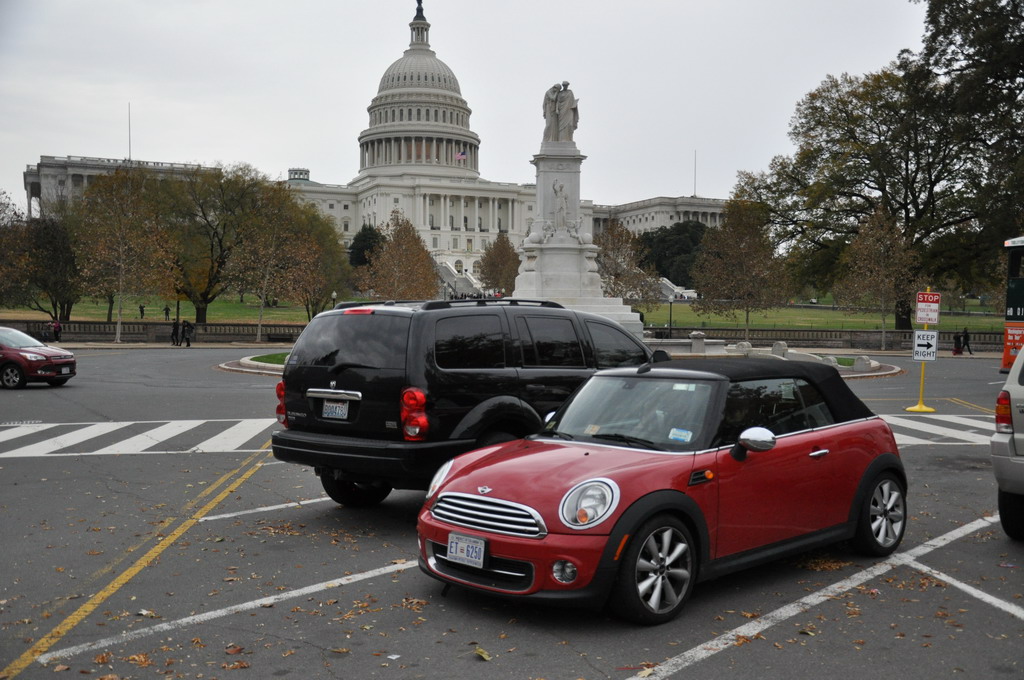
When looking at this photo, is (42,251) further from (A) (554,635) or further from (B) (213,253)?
(A) (554,635)

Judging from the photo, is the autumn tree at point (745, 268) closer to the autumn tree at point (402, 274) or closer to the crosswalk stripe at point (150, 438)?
the autumn tree at point (402, 274)

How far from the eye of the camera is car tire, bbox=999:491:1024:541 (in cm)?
828

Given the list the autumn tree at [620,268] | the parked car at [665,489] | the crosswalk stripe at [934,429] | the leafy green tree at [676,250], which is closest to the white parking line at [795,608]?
the parked car at [665,489]

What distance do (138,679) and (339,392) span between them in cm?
388

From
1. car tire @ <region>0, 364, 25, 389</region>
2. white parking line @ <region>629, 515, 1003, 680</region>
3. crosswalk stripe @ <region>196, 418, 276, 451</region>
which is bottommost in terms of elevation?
crosswalk stripe @ <region>196, 418, 276, 451</region>

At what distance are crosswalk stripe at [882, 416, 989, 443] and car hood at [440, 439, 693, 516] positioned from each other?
420 inches

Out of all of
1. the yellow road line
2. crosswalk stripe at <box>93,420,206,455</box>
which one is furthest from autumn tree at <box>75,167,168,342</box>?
the yellow road line

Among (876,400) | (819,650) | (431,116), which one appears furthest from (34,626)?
(431,116)

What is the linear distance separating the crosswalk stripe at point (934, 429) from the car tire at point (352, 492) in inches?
387

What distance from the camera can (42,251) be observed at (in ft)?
202

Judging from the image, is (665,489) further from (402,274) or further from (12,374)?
(402,274)

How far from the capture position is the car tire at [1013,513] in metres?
8.28

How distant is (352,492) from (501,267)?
9151cm

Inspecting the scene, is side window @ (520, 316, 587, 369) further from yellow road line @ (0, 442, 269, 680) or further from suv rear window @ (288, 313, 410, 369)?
yellow road line @ (0, 442, 269, 680)
